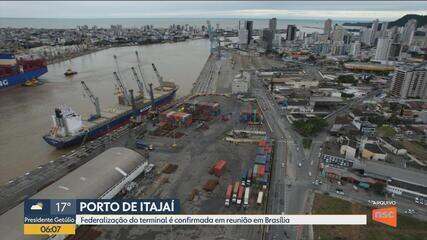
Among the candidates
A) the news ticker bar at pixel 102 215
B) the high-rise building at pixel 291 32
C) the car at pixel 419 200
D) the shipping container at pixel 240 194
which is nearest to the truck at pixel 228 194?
the shipping container at pixel 240 194

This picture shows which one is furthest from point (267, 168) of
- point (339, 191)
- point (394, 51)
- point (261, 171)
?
point (394, 51)

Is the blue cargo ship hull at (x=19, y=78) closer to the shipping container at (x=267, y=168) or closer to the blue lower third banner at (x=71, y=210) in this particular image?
the blue lower third banner at (x=71, y=210)

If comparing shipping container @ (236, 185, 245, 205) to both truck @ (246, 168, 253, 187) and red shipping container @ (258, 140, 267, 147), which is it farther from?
red shipping container @ (258, 140, 267, 147)

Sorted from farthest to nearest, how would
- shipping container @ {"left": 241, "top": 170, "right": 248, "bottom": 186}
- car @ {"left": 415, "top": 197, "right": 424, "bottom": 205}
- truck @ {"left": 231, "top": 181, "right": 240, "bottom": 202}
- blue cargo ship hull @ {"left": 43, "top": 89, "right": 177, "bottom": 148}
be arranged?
blue cargo ship hull @ {"left": 43, "top": 89, "right": 177, "bottom": 148}, shipping container @ {"left": 241, "top": 170, "right": 248, "bottom": 186}, car @ {"left": 415, "top": 197, "right": 424, "bottom": 205}, truck @ {"left": 231, "top": 181, "right": 240, "bottom": 202}

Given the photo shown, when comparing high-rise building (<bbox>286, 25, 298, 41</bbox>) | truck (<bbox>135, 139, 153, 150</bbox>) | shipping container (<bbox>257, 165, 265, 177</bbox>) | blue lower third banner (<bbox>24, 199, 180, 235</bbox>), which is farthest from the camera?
high-rise building (<bbox>286, 25, 298, 41</bbox>)

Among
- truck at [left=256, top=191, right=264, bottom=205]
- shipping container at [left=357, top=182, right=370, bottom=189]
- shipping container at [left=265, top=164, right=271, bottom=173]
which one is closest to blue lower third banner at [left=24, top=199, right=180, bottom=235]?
truck at [left=256, top=191, right=264, bottom=205]

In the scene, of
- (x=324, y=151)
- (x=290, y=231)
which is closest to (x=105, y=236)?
(x=290, y=231)

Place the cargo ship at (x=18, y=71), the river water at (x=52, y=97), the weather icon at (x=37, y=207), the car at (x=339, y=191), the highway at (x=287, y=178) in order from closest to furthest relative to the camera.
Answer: the weather icon at (x=37, y=207), the highway at (x=287, y=178), the car at (x=339, y=191), the river water at (x=52, y=97), the cargo ship at (x=18, y=71)
